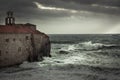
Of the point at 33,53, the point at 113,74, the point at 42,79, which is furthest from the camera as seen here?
the point at 33,53

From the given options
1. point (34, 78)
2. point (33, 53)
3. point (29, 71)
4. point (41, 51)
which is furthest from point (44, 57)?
point (34, 78)

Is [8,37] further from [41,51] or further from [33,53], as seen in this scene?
[41,51]

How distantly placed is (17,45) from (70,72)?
39.8ft

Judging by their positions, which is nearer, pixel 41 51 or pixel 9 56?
pixel 9 56

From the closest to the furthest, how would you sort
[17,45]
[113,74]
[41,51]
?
[113,74] → [17,45] → [41,51]

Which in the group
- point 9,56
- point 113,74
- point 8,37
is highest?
point 8,37

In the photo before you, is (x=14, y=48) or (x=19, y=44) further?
(x=19, y=44)

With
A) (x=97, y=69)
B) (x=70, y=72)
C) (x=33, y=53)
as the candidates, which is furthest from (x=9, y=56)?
(x=97, y=69)

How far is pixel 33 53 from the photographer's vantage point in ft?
143

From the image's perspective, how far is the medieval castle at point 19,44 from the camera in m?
35.8

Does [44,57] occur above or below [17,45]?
below

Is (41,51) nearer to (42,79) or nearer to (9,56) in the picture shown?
(9,56)

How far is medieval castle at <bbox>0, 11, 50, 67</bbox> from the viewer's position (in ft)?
117

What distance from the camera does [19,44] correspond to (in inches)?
1549
